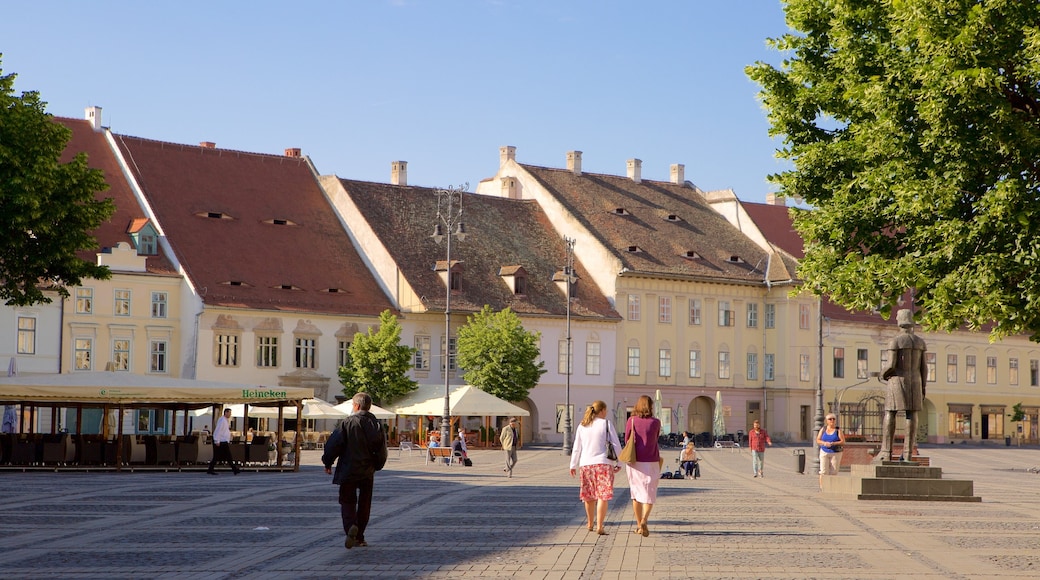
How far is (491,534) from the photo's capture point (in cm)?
1831

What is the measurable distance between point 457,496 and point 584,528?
8.11 meters

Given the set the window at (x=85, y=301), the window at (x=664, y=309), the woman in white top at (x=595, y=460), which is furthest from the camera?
the window at (x=664, y=309)

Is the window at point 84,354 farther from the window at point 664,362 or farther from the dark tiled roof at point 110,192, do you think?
the window at point 664,362

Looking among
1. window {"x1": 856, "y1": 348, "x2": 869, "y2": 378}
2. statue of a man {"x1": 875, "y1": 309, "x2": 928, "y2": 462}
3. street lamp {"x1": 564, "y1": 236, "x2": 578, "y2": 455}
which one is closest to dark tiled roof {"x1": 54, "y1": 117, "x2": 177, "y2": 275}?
street lamp {"x1": 564, "y1": 236, "x2": 578, "y2": 455}

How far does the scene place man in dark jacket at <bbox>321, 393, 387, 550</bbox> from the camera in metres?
16.5

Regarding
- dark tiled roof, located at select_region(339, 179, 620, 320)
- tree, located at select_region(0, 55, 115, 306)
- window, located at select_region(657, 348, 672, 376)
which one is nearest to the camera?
tree, located at select_region(0, 55, 115, 306)

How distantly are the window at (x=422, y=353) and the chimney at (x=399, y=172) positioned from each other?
1192cm

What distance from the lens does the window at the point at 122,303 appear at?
61.2 meters

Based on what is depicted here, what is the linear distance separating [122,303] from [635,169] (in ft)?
106

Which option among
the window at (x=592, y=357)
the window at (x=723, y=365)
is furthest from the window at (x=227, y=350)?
the window at (x=723, y=365)

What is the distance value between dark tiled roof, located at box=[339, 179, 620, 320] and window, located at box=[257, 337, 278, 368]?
23.5 ft

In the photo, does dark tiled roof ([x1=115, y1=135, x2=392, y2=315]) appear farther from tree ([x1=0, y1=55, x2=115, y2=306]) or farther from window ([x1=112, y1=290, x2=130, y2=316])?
tree ([x1=0, y1=55, x2=115, y2=306])

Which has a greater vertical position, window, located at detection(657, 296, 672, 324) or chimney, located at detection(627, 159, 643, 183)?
chimney, located at detection(627, 159, 643, 183)

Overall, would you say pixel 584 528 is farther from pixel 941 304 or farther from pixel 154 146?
pixel 154 146
